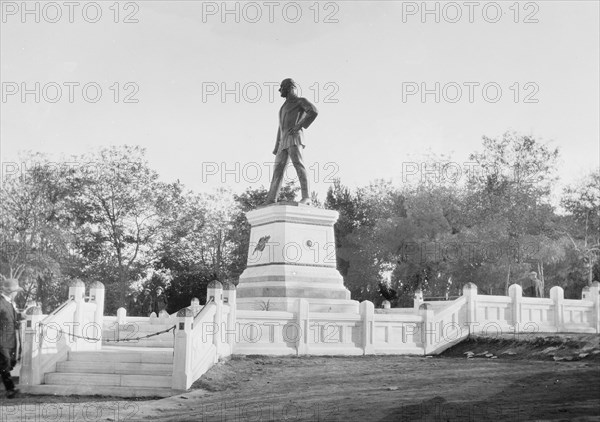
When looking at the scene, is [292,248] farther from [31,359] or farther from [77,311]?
[31,359]

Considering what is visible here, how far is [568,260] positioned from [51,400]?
96.2ft

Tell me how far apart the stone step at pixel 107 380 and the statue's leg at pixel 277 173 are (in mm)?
8389

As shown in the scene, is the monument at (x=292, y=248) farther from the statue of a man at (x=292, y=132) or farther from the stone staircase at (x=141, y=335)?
the stone staircase at (x=141, y=335)

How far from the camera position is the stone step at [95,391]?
1283 cm

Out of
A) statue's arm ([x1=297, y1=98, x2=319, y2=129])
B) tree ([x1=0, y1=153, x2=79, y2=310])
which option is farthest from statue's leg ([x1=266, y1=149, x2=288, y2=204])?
tree ([x1=0, y1=153, x2=79, y2=310])

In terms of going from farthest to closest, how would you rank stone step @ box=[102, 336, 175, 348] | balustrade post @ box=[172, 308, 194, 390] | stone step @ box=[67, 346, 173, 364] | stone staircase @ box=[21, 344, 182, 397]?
stone step @ box=[102, 336, 175, 348] < stone step @ box=[67, 346, 173, 364] < stone staircase @ box=[21, 344, 182, 397] < balustrade post @ box=[172, 308, 194, 390]

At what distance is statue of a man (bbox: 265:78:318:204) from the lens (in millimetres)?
Answer: 20469

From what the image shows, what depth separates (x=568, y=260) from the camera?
3628 cm

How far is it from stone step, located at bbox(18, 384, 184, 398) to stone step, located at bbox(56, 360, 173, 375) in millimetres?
592

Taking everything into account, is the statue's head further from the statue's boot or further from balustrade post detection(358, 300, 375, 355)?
balustrade post detection(358, 300, 375, 355)

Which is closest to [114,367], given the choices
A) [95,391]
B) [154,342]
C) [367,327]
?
[95,391]

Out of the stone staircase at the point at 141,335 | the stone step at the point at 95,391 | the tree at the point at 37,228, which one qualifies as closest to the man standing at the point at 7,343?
the stone step at the point at 95,391

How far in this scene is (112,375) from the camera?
13.6 m

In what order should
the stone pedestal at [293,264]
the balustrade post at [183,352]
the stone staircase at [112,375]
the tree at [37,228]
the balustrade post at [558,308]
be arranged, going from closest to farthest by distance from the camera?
1. the balustrade post at [183,352]
2. the stone staircase at [112,375]
3. the stone pedestal at [293,264]
4. the balustrade post at [558,308]
5. the tree at [37,228]
